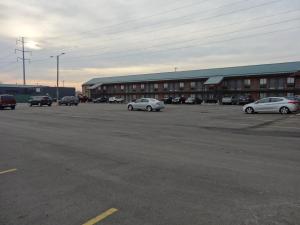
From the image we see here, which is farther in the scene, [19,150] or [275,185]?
[19,150]

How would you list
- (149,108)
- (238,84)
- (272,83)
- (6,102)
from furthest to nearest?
(238,84), (272,83), (6,102), (149,108)

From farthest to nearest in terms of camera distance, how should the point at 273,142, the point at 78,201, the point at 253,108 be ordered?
the point at 253,108 < the point at 273,142 < the point at 78,201

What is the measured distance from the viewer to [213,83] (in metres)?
59.7

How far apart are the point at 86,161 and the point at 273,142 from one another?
6586 mm

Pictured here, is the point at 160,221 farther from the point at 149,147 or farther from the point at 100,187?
the point at 149,147

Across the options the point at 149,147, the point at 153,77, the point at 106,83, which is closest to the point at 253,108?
the point at 149,147

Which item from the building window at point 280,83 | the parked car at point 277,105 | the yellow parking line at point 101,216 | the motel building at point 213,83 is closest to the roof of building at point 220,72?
the motel building at point 213,83

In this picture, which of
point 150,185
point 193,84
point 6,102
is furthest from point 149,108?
point 193,84

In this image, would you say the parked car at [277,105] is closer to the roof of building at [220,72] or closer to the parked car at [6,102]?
the parked car at [6,102]

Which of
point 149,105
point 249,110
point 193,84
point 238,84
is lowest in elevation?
point 249,110

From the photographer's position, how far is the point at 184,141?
33.8ft

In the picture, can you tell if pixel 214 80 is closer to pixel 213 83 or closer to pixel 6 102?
pixel 213 83

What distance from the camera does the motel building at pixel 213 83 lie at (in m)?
54.5

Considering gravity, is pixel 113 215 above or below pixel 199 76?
below
